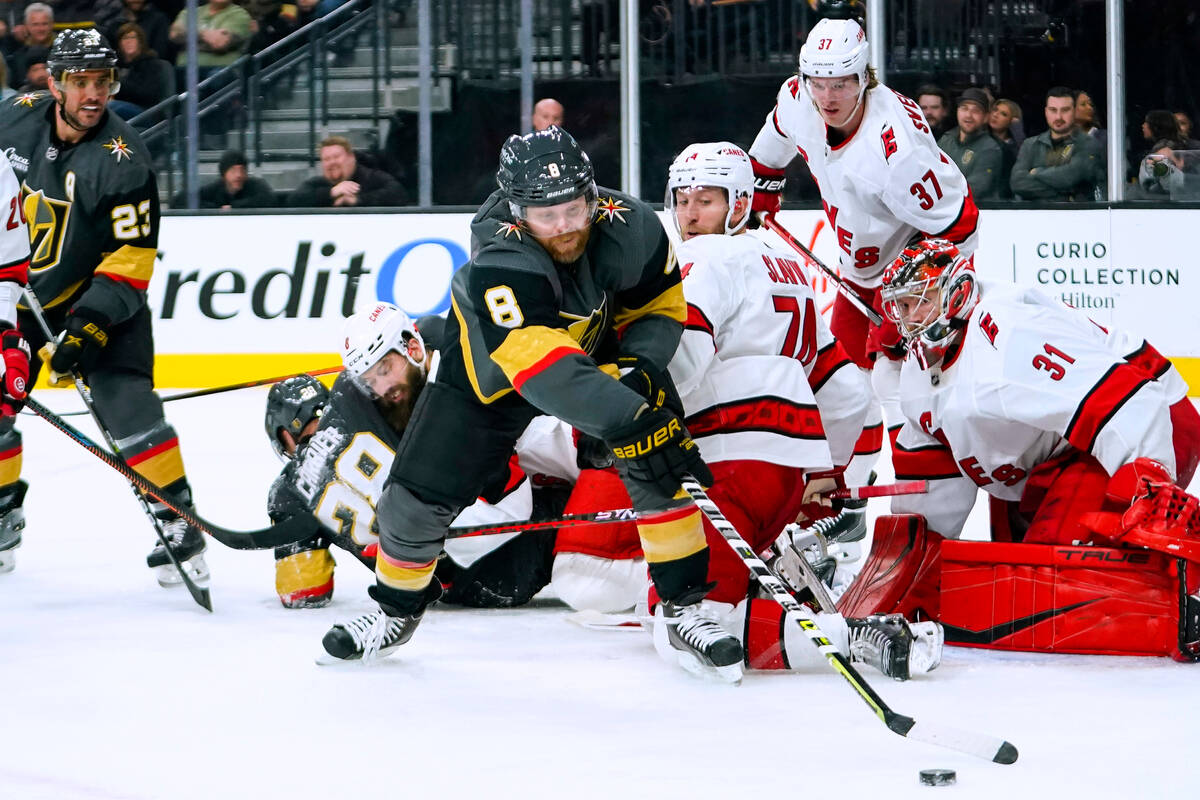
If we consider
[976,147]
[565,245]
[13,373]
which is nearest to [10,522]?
[13,373]

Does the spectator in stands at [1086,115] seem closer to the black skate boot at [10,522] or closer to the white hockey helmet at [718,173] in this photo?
the white hockey helmet at [718,173]

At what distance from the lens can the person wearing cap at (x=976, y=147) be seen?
666 centimetres

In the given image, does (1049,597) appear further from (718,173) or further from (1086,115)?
(1086,115)

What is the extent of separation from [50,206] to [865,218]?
199cm

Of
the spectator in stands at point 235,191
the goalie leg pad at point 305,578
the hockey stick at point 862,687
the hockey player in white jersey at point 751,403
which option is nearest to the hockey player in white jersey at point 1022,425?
the hockey player in white jersey at point 751,403

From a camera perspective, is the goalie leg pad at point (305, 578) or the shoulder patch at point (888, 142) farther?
the shoulder patch at point (888, 142)

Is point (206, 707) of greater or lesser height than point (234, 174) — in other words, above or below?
below

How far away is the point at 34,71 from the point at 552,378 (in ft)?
19.2

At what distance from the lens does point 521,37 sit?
23.4 ft

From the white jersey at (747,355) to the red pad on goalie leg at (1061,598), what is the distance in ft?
1.16

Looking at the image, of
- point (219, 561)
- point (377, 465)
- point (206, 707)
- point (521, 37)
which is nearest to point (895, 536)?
point (377, 465)

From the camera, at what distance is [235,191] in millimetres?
7195

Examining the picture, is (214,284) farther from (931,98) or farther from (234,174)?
(931,98)

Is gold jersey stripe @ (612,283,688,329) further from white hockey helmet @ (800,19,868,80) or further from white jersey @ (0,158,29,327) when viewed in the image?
white jersey @ (0,158,29,327)
